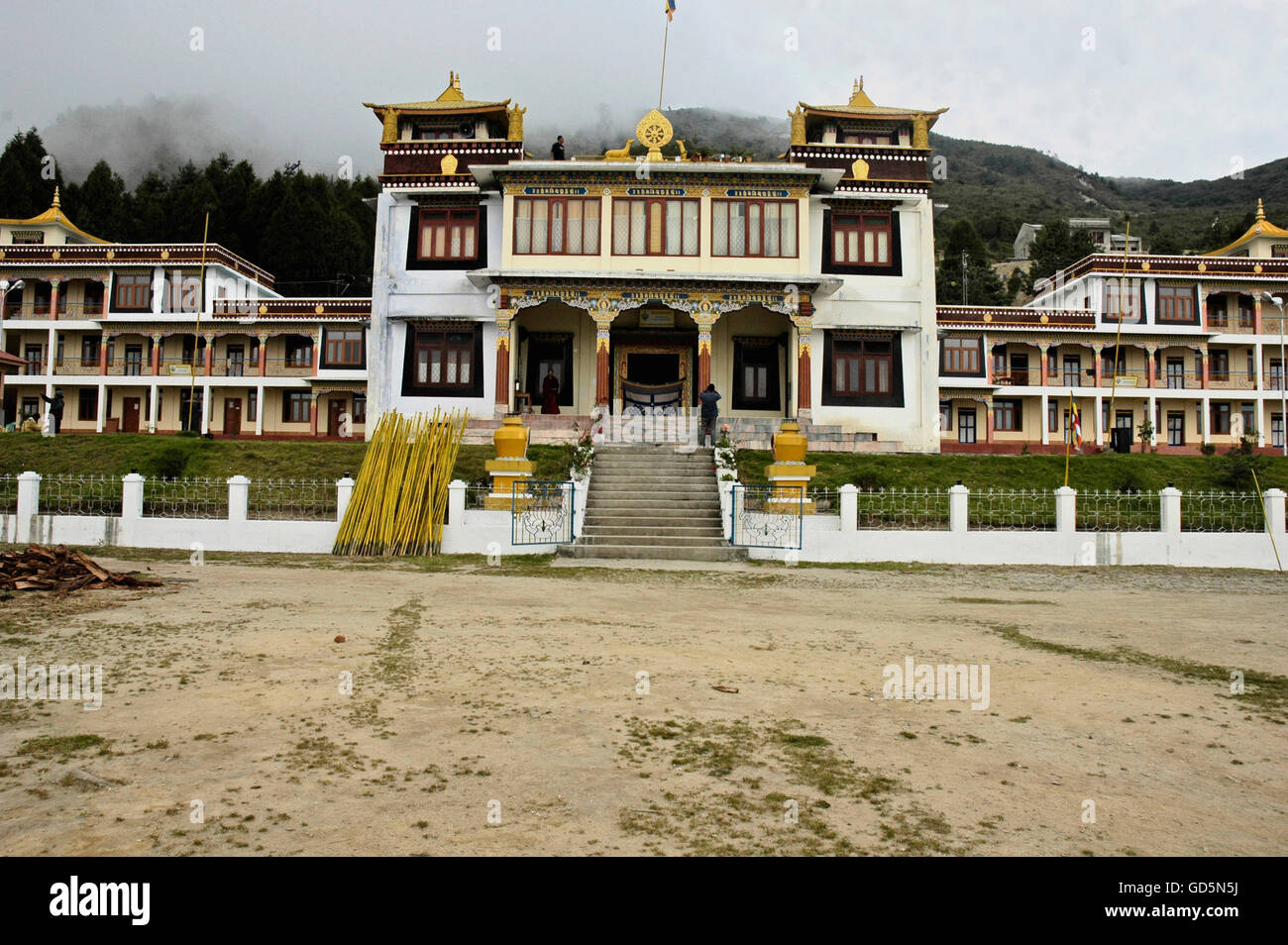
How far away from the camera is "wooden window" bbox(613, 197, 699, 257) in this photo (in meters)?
24.4

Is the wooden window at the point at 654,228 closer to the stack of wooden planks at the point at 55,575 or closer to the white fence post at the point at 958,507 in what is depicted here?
the white fence post at the point at 958,507

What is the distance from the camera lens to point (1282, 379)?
128 ft

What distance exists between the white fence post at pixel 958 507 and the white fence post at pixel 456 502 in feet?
28.7

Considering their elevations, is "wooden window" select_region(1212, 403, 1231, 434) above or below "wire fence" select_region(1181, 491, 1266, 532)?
above

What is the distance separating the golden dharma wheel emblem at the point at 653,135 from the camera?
25266mm

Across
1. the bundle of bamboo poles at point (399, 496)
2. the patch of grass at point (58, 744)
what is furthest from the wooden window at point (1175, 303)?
the patch of grass at point (58, 744)

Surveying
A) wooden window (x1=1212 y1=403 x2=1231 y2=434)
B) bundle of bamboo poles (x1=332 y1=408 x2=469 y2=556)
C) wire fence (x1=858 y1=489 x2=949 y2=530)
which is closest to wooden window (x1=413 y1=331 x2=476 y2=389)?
bundle of bamboo poles (x1=332 y1=408 x2=469 y2=556)

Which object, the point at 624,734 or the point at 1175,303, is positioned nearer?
the point at 624,734

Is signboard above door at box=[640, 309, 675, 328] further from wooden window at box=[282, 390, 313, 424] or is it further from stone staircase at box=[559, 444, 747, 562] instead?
wooden window at box=[282, 390, 313, 424]

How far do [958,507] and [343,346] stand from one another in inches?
1222

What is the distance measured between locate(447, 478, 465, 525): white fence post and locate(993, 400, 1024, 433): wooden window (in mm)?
32647

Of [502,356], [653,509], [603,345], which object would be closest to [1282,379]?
[603,345]

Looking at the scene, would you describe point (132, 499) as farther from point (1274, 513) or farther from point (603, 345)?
point (1274, 513)
